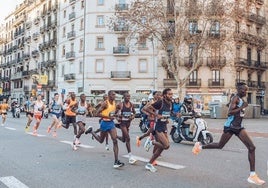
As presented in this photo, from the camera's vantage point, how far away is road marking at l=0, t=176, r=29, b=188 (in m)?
6.51

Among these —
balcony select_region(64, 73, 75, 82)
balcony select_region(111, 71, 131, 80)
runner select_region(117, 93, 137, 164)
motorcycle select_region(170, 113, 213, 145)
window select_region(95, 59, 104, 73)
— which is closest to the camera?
runner select_region(117, 93, 137, 164)

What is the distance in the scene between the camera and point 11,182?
6801 millimetres

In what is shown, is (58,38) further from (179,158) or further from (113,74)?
(179,158)

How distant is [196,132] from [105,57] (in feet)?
119

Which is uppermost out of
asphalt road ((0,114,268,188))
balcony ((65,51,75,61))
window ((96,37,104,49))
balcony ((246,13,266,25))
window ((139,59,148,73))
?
balcony ((246,13,266,25))

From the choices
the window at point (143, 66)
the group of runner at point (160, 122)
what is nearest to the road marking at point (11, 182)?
the group of runner at point (160, 122)

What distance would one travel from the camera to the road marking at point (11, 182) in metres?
6.51

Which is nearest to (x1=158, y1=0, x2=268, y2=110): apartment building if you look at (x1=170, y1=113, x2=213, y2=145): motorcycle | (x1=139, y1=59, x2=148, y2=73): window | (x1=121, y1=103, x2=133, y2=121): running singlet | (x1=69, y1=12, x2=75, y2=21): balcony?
(x1=139, y1=59, x2=148, y2=73): window

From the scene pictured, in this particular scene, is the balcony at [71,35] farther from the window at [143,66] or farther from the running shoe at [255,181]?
the running shoe at [255,181]

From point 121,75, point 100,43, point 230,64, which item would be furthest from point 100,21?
point 230,64

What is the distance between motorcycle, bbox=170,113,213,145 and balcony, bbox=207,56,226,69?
33350 millimetres

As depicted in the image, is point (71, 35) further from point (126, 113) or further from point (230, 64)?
point (126, 113)

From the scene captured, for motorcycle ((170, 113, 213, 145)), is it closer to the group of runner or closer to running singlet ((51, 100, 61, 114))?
the group of runner

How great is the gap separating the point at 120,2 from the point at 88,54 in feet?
25.9
